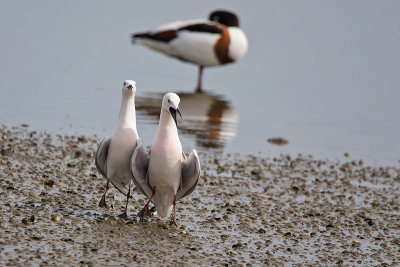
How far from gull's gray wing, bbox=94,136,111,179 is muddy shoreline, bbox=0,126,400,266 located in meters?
0.38

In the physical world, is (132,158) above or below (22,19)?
below

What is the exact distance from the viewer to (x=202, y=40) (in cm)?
1670

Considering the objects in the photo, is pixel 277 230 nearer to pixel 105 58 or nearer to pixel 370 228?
pixel 370 228

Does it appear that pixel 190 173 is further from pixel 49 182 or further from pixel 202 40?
pixel 202 40

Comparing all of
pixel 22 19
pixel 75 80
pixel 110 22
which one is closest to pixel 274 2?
pixel 110 22

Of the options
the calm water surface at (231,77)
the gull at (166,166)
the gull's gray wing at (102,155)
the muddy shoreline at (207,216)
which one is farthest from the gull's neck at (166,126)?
the calm water surface at (231,77)

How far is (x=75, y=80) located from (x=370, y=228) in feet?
31.8

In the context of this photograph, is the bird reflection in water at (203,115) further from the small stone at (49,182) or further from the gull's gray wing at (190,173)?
the gull's gray wing at (190,173)

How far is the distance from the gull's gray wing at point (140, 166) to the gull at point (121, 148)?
0.44 feet

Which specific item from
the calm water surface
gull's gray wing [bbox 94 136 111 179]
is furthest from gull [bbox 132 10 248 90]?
gull's gray wing [bbox 94 136 111 179]

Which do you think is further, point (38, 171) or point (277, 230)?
point (38, 171)

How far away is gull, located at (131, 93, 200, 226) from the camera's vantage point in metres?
6.93

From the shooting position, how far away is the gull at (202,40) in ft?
54.9

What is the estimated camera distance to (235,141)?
38.2 feet
